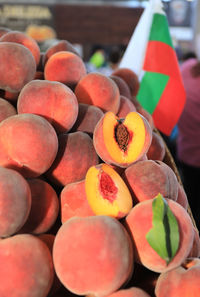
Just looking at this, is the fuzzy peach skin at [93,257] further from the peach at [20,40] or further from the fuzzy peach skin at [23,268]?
the peach at [20,40]

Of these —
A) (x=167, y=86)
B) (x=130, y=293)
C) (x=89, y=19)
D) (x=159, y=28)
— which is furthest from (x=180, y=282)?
(x=89, y=19)

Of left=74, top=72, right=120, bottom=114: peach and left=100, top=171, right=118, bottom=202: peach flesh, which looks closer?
left=100, top=171, right=118, bottom=202: peach flesh

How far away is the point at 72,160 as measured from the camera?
639 mm

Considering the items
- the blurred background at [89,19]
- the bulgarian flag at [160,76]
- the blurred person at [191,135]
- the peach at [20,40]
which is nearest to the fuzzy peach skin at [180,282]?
the peach at [20,40]

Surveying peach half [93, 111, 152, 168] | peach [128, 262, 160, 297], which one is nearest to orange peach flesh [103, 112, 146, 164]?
peach half [93, 111, 152, 168]

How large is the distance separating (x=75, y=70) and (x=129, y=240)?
53 centimetres

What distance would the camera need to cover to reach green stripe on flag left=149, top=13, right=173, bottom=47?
138 centimetres

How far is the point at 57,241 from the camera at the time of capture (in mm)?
494

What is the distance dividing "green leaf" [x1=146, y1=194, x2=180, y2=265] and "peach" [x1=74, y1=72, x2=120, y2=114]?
0.38m

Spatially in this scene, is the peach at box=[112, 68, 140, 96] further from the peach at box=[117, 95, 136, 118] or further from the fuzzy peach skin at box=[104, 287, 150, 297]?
the fuzzy peach skin at box=[104, 287, 150, 297]

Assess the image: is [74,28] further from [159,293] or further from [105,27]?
[159,293]

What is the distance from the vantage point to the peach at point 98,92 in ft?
2.65

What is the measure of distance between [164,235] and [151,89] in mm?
992

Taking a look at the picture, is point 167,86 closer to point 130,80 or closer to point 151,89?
point 151,89
